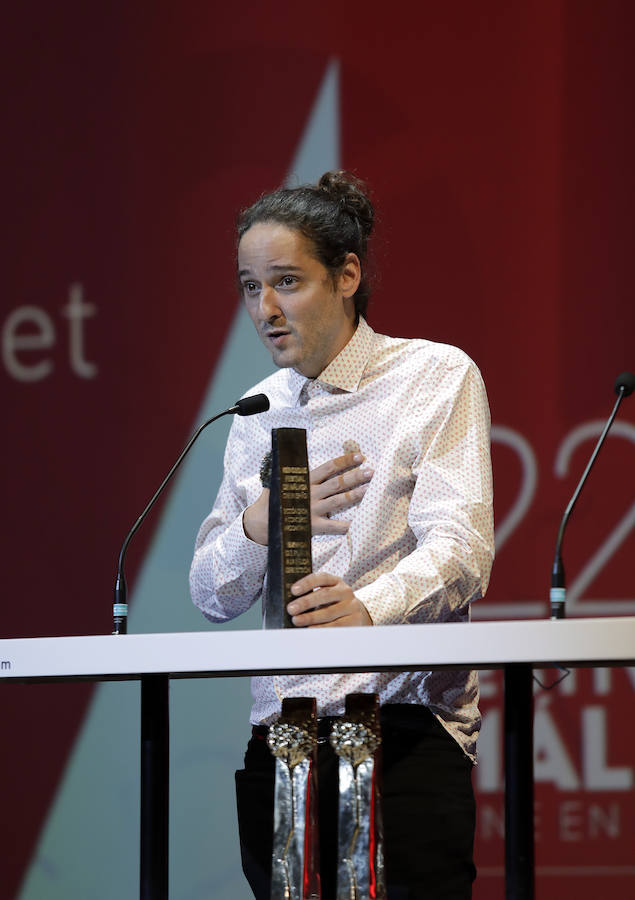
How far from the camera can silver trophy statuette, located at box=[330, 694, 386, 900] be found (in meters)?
1.68

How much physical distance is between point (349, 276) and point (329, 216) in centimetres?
12

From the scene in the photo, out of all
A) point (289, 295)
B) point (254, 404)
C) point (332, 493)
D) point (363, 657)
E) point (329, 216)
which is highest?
point (329, 216)

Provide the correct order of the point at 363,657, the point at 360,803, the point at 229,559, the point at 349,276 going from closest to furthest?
the point at 363,657
the point at 360,803
the point at 229,559
the point at 349,276

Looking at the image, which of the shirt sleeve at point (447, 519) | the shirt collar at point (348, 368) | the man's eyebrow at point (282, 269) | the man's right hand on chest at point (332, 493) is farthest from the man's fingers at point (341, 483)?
the man's eyebrow at point (282, 269)

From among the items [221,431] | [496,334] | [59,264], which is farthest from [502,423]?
[59,264]

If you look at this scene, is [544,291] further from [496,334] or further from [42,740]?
[42,740]

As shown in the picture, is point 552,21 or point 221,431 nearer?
point 552,21

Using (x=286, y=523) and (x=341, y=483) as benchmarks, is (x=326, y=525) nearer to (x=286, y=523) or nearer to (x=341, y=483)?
Result: (x=341, y=483)

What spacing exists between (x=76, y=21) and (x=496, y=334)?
60.4 inches

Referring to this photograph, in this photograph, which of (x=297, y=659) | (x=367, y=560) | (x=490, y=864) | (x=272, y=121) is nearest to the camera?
(x=297, y=659)

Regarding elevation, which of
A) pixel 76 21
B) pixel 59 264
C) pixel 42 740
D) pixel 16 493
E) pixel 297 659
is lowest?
pixel 42 740

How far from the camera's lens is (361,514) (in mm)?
2203

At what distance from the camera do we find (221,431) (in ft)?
11.8

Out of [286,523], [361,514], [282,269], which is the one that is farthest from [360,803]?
[282,269]
